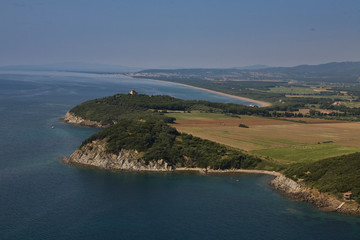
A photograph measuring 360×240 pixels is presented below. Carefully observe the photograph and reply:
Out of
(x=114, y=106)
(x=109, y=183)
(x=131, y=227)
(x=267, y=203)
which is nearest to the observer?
(x=131, y=227)

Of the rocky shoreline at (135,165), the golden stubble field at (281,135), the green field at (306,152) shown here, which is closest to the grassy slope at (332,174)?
the rocky shoreline at (135,165)

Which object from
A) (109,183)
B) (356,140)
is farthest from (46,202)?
(356,140)

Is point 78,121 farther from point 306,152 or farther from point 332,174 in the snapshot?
point 332,174

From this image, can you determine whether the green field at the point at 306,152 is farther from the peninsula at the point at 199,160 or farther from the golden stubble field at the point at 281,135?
the peninsula at the point at 199,160

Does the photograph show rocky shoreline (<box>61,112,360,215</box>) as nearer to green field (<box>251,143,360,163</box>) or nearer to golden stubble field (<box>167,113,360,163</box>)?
green field (<box>251,143,360,163</box>)

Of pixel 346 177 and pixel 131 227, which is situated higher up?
pixel 346 177

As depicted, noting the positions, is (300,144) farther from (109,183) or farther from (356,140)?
(109,183)
